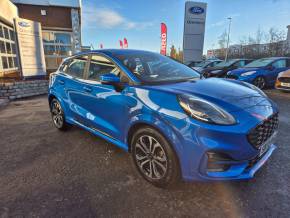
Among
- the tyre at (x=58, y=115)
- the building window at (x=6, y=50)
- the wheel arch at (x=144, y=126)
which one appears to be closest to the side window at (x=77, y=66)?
the tyre at (x=58, y=115)

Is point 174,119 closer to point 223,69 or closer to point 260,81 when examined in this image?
point 260,81

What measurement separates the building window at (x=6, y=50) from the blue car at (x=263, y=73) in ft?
37.4

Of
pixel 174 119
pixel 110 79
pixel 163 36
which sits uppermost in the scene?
pixel 163 36

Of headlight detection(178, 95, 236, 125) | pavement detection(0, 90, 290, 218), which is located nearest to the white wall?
pavement detection(0, 90, 290, 218)

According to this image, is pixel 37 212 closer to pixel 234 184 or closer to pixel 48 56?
pixel 234 184

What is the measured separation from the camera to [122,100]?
8.07ft

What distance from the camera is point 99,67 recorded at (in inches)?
119

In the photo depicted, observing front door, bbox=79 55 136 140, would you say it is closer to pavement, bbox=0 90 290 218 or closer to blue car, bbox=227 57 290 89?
pavement, bbox=0 90 290 218

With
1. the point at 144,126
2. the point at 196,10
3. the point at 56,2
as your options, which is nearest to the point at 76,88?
the point at 144,126

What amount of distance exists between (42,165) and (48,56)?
1406 centimetres

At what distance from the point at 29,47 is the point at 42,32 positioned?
19.4ft

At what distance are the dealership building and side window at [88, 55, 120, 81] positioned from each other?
26.6 feet

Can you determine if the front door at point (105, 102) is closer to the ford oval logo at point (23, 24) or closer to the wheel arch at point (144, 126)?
the wheel arch at point (144, 126)

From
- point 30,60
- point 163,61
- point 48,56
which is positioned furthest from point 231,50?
point 163,61
